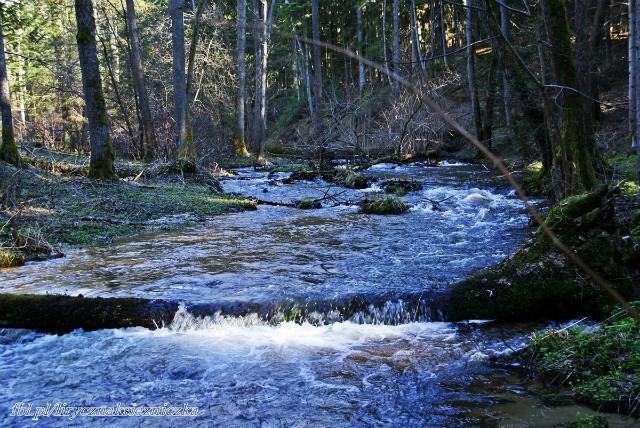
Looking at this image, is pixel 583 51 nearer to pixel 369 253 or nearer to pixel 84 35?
pixel 369 253

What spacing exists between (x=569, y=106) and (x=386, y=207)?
17.1ft

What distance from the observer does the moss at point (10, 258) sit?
6578 mm

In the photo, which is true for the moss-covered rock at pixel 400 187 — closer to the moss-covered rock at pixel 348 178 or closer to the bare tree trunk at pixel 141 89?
the moss-covered rock at pixel 348 178

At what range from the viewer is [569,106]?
7.61 metres

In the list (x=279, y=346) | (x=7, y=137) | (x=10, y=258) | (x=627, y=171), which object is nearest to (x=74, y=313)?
(x=279, y=346)

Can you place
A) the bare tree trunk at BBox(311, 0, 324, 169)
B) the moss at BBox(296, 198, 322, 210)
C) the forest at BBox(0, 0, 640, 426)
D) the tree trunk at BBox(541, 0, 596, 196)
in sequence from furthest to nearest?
the bare tree trunk at BBox(311, 0, 324, 169) < the moss at BBox(296, 198, 322, 210) < the tree trunk at BBox(541, 0, 596, 196) < the forest at BBox(0, 0, 640, 426)

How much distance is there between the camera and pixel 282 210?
12344 millimetres

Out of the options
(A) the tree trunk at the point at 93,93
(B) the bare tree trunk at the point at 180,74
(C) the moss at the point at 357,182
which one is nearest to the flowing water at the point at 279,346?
(A) the tree trunk at the point at 93,93

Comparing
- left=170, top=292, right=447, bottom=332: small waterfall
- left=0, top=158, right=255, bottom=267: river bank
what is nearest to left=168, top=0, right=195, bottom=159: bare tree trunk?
left=0, top=158, right=255, bottom=267: river bank

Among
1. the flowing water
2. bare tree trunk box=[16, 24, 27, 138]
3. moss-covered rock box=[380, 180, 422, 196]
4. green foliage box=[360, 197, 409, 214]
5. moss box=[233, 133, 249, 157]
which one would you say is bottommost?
the flowing water

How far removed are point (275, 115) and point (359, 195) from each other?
137ft

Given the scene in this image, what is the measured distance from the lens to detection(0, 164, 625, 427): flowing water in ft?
11.4

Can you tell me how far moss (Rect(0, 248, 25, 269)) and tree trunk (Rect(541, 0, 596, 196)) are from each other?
28.5 ft

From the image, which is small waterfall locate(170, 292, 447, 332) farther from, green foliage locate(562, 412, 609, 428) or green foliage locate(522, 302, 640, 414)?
green foliage locate(562, 412, 609, 428)
